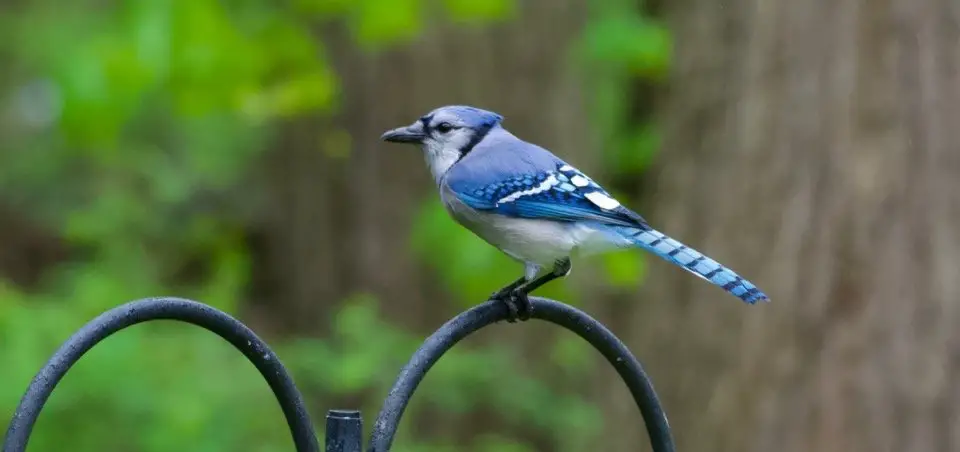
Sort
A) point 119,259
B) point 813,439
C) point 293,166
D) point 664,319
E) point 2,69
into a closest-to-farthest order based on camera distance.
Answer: point 813,439 < point 664,319 < point 119,259 < point 293,166 < point 2,69

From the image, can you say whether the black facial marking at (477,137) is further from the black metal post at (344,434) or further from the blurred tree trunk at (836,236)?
the blurred tree trunk at (836,236)

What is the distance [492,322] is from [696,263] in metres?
0.40

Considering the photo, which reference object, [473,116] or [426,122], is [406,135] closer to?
[426,122]

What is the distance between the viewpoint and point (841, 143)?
3.87 m

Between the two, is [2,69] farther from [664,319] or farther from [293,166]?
[664,319]

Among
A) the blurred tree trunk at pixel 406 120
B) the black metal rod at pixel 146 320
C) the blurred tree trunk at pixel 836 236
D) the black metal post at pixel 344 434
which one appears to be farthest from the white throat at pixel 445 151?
the blurred tree trunk at pixel 406 120

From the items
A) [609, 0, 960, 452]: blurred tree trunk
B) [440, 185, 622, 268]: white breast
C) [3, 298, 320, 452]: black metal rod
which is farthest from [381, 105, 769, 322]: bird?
[609, 0, 960, 452]: blurred tree trunk

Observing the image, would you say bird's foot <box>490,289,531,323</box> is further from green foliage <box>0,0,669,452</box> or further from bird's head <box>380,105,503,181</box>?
green foliage <box>0,0,669,452</box>

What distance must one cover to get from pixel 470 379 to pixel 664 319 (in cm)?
147

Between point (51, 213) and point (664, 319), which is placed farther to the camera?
point (51, 213)

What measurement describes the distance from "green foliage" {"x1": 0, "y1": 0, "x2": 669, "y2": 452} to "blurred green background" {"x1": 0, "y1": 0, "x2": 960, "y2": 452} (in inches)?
0.6

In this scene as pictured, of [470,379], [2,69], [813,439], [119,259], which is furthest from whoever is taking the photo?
[2,69]

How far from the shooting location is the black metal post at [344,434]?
66.4 inches

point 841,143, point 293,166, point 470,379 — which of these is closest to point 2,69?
point 293,166
